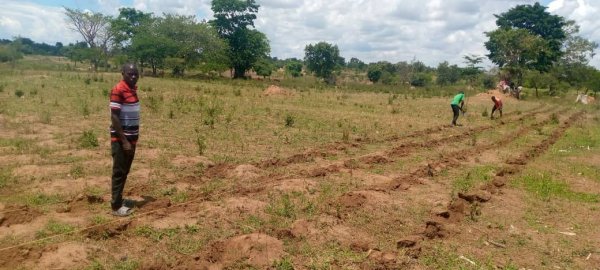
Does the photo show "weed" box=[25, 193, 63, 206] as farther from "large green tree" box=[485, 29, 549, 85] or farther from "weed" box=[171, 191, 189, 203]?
"large green tree" box=[485, 29, 549, 85]

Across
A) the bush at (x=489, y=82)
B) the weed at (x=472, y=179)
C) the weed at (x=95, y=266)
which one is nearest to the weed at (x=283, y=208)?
the weed at (x=95, y=266)

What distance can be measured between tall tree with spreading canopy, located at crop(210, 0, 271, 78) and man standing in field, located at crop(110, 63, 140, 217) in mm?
43645

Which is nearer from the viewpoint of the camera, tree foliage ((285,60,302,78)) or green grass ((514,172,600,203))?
green grass ((514,172,600,203))

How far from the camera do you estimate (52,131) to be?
441 inches

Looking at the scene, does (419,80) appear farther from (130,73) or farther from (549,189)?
(130,73)

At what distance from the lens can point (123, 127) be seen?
19.2 feet

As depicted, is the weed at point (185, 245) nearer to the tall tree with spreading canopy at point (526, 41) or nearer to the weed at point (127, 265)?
the weed at point (127, 265)

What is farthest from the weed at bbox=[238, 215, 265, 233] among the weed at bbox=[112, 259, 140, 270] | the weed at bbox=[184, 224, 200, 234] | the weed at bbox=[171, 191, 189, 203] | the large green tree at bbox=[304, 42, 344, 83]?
the large green tree at bbox=[304, 42, 344, 83]


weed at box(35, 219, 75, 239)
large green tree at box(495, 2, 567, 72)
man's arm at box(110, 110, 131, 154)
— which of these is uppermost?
large green tree at box(495, 2, 567, 72)

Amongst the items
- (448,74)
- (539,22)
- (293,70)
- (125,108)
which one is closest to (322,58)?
(293,70)

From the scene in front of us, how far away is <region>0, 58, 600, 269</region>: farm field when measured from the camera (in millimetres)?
5066

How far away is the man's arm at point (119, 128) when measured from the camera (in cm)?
567

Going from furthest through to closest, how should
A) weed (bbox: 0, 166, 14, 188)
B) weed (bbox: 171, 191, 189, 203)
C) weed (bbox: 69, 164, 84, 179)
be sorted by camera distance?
weed (bbox: 69, 164, 84, 179), weed (bbox: 0, 166, 14, 188), weed (bbox: 171, 191, 189, 203)

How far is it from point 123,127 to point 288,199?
2.42 meters
